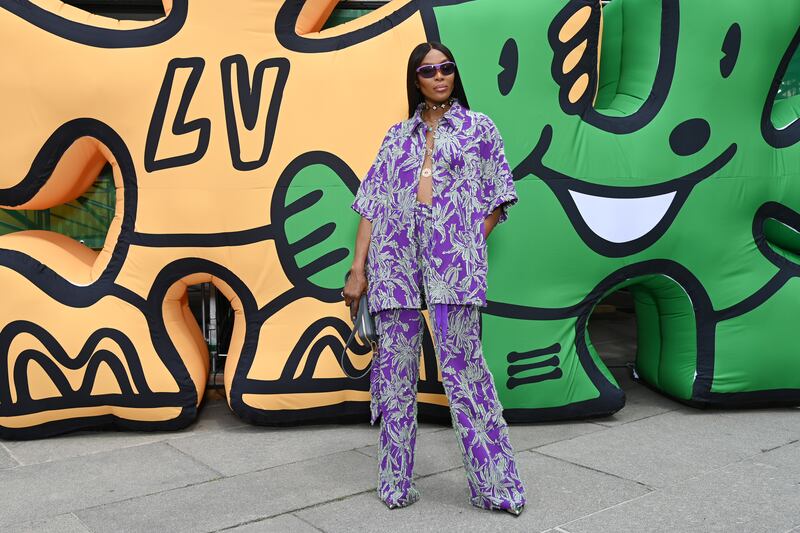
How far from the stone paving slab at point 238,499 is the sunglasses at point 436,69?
5.25 ft

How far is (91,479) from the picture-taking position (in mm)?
3393

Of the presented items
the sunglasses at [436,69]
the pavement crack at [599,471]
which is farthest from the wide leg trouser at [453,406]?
the sunglasses at [436,69]

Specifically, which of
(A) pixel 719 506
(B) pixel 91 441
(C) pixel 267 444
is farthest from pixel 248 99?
(A) pixel 719 506

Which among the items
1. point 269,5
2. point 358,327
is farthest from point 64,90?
point 358,327

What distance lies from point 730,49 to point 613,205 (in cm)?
101

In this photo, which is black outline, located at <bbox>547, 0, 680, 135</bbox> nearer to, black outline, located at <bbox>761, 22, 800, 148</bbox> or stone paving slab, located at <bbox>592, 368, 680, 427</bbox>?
black outline, located at <bbox>761, 22, 800, 148</bbox>

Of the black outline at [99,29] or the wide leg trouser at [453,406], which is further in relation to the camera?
the black outline at [99,29]

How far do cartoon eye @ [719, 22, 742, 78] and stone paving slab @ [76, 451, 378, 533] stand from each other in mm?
2653

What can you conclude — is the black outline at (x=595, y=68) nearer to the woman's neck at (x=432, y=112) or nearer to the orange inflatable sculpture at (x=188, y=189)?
the orange inflatable sculpture at (x=188, y=189)

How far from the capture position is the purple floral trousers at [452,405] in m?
2.98

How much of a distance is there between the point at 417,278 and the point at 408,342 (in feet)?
0.78

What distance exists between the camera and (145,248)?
4.02 meters

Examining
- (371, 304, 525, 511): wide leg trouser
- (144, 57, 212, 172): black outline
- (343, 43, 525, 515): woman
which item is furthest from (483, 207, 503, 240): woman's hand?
(144, 57, 212, 172): black outline

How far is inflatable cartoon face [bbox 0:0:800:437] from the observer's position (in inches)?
155
